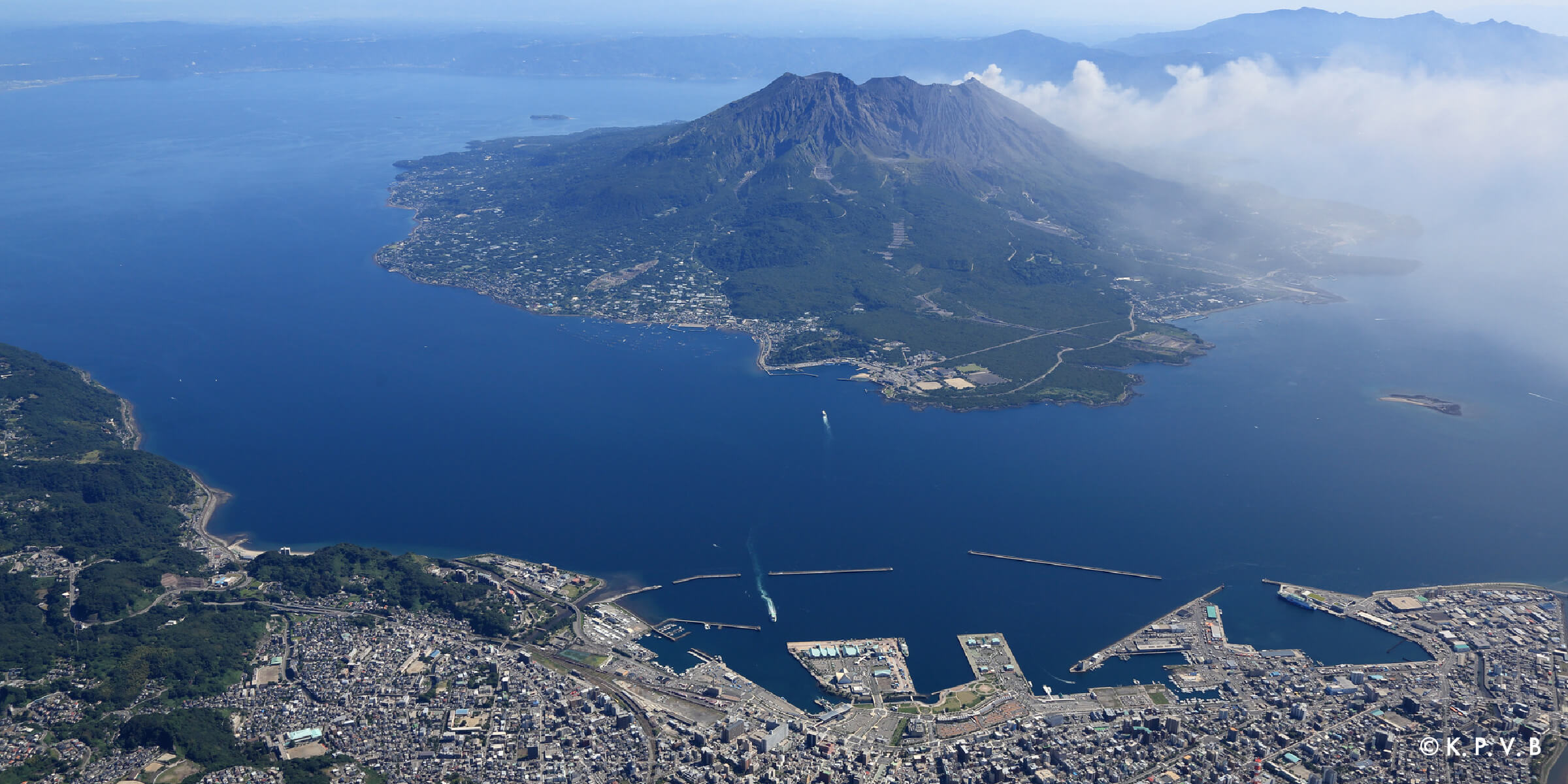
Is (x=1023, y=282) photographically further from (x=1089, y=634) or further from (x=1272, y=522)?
(x=1089, y=634)

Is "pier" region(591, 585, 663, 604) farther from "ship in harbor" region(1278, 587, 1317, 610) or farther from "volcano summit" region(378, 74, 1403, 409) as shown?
"ship in harbor" region(1278, 587, 1317, 610)

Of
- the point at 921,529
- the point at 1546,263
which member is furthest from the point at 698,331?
the point at 1546,263

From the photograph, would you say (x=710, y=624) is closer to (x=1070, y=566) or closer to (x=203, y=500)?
(x=1070, y=566)

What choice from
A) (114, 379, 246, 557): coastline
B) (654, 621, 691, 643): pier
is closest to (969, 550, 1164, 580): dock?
(654, 621, 691, 643): pier

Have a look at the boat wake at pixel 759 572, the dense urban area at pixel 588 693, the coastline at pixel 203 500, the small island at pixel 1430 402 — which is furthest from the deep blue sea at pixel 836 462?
the dense urban area at pixel 588 693

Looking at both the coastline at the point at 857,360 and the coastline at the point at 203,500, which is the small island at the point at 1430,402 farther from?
the coastline at the point at 203,500
